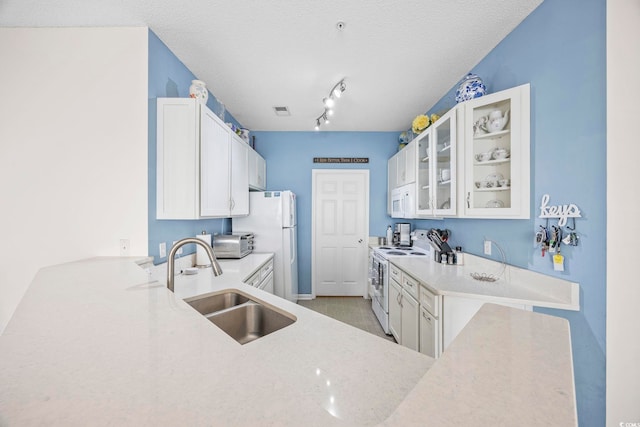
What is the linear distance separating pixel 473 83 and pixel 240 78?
2121 mm

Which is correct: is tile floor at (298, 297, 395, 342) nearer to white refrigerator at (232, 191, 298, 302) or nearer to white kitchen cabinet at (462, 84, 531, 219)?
white refrigerator at (232, 191, 298, 302)

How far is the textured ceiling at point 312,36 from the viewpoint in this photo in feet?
5.39

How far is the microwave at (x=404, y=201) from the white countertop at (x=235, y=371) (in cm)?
221

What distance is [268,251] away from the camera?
3.31 m

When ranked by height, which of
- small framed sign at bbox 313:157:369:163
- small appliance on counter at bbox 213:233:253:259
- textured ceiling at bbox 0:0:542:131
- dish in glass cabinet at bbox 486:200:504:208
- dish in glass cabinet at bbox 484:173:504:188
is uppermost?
textured ceiling at bbox 0:0:542:131

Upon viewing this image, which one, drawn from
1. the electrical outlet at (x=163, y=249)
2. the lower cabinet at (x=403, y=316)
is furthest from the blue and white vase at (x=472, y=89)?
the electrical outlet at (x=163, y=249)

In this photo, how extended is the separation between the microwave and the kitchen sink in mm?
2237

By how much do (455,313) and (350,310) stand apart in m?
2.12

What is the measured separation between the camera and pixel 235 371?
0.55 m

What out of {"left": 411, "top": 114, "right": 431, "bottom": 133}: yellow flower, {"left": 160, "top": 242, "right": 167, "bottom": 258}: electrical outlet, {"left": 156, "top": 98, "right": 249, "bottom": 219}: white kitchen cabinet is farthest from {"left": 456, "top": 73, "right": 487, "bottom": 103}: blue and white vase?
{"left": 160, "top": 242, "right": 167, "bottom": 258}: electrical outlet

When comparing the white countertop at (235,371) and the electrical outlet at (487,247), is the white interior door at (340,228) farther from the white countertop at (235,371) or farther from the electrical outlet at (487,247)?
the white countertop at (235,371)

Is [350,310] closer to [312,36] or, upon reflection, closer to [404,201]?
[404,201]

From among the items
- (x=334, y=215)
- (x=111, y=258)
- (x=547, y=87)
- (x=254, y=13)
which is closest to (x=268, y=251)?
(x=334, y=215)

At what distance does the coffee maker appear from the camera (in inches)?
148
